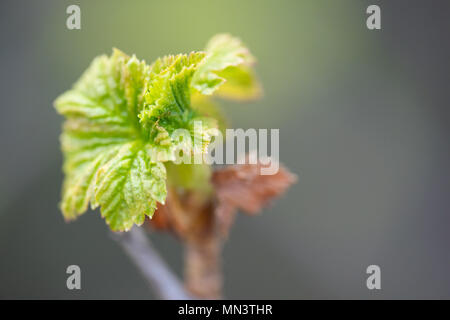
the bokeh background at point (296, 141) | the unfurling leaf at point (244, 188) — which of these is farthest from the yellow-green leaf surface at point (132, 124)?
the bokeh background at point (296, 141)

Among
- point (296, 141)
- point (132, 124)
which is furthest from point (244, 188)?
point (296, 141)

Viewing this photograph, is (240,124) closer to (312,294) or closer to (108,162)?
(312,294)

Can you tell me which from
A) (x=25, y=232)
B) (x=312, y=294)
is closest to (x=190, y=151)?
(x=25, y=232)

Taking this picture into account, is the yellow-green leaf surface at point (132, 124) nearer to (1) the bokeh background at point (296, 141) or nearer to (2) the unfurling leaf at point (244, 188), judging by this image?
(2) the unfurling leaf at point (244, 188)

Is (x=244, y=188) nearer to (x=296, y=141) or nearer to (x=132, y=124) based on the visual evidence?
(x=132, y=124)

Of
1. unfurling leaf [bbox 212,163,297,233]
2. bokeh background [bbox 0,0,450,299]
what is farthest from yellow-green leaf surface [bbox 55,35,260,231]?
bokeh background [bbox 0,0,450,299]

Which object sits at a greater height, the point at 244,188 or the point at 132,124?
the point at 132,124

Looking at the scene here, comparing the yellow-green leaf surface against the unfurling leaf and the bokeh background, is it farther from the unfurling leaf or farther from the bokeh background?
the bokeh background
